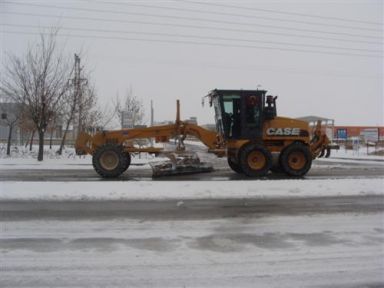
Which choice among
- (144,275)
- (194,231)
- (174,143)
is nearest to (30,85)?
(174,143)

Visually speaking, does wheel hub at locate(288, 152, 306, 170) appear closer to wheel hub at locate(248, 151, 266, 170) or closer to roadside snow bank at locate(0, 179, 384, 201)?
wheel hub at locate(248, 151, 266, 170)

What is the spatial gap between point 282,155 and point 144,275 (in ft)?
37.2

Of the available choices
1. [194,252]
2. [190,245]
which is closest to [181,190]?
[190,245]

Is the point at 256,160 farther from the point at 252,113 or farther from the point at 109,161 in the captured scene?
the point at 109,161

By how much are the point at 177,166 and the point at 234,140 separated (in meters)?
2.29

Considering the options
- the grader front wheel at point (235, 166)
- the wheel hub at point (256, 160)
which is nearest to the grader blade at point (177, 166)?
the grader front wheel at point (235, 166)

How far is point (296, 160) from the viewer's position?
15641 mm

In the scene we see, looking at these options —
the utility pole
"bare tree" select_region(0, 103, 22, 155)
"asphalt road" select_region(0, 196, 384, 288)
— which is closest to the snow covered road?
"asphalt road" select_region(0, 196, 384, 288)

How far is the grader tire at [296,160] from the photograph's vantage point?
15.5m

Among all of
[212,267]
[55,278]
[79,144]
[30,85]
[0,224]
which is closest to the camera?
[55,278]

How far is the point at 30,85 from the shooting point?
24328 mm

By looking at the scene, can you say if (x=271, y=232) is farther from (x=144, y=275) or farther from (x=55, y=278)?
(x=55, y=278)

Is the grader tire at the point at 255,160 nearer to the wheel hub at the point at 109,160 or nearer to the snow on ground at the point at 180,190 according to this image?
the snow on ground at the point at 180,190

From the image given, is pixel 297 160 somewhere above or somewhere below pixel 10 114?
below
